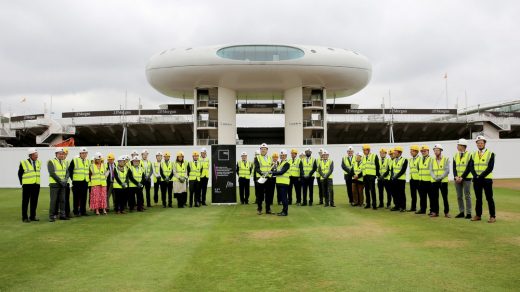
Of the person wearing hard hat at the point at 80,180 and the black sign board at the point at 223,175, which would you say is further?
the black sign board at the point at 223,175

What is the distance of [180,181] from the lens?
16500 mm

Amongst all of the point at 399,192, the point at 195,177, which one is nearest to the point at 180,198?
the point at 195,177

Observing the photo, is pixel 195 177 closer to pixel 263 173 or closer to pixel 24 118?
pixel 263 173

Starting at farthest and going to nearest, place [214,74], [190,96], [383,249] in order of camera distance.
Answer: [190,96]
[214,74]
[383,249]

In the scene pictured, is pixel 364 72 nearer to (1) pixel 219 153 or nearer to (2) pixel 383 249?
(1) pixel 219 153

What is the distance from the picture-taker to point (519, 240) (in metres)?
8.88

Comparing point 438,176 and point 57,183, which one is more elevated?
point 438,176

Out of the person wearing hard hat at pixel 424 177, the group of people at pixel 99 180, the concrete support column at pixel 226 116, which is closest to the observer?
the group of people at pixel 99 180

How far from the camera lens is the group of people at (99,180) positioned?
1283cm

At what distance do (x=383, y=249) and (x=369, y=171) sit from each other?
25.2 ft

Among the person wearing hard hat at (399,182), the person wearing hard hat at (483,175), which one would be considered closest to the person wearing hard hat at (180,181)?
the person wearing hard hat at (399,182)

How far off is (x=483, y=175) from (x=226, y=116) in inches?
1769

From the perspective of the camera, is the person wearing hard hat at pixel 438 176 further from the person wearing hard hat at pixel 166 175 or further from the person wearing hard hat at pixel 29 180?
the person wearing hard hat at pixel 29 180

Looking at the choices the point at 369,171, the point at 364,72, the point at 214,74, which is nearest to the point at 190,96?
the point at 214,74
